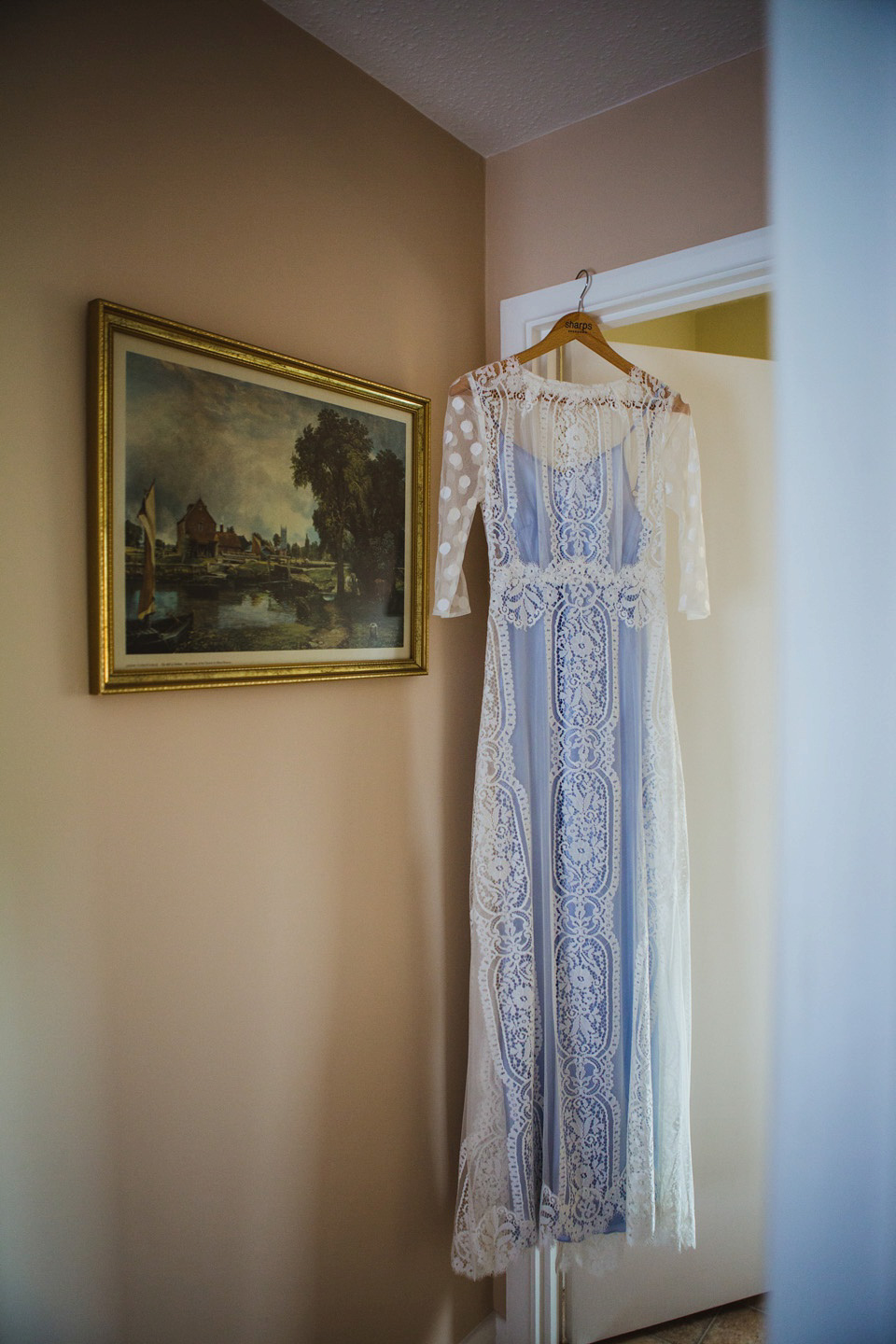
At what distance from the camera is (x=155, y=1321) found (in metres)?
1.23

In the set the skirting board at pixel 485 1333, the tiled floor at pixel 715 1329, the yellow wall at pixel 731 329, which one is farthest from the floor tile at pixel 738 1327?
the yellow wall at pixel 731 329

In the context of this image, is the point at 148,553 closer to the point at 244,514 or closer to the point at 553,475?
the point at 244,514

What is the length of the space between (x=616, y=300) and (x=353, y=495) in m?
0.71

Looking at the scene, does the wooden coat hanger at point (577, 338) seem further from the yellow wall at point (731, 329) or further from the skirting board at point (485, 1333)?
the skirting board at point (485, 1333)

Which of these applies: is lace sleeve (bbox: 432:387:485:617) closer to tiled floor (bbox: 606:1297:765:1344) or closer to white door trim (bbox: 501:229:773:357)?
white door trim (bbox: 501:229:773:357)

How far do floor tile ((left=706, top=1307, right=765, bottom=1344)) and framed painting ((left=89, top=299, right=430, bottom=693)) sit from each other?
A: 1.84 m

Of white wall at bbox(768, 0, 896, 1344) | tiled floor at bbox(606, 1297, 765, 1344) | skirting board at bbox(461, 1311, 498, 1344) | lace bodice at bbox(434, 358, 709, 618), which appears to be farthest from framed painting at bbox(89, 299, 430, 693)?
tiled floor at bbox(606, 1297, 765, 1344)

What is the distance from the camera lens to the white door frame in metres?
1.54

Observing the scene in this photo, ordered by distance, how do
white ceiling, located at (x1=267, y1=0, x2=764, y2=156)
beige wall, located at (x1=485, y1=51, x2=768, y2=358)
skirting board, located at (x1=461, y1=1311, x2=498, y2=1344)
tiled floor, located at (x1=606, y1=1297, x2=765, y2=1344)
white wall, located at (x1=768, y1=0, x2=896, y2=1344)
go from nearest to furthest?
white wall, located at (x1=768, y1=0, x2=896, y2=1344) → white ceiling, located at (x1=267, y1=0, x2=764, y2=156) → beige wall, located at (x1=485, y1=51, x2=768, y2=358) → skirting board, located at (x1=461, y1=1311, x2=498, y2=1344) → tiled floor, located at (x1=606, y1=1297, x2=765, y2=1344)

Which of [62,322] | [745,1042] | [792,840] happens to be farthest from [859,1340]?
[745,1042]

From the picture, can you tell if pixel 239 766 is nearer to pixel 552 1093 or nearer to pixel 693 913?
pixel 552 1093

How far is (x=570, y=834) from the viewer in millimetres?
1606

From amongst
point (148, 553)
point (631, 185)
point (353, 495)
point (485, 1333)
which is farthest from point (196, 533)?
point (485, 1333)

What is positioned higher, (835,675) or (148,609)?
(148,609)
